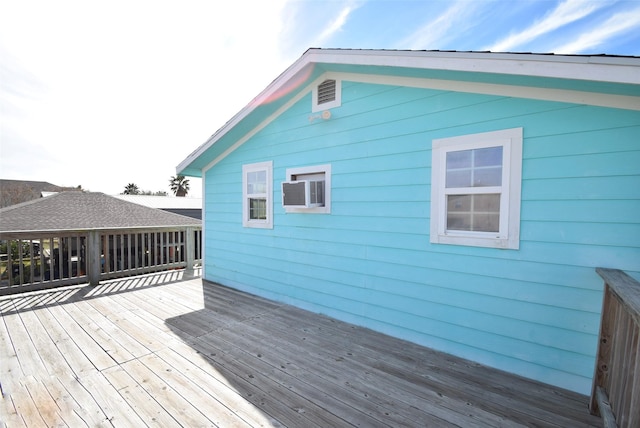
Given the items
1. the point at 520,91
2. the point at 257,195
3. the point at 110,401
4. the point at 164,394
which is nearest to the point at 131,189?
the point at 257,195

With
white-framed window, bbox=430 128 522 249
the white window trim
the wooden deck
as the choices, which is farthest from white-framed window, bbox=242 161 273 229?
white-framed window, bbox=430 128 522 249

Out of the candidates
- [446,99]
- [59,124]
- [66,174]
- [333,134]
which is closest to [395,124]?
[446,99]

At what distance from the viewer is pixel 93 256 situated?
506 cm

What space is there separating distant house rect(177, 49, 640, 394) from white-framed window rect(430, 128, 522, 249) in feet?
0.04

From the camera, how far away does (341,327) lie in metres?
3.48

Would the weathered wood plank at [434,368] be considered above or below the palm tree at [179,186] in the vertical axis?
below

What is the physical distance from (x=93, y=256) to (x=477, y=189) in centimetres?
638

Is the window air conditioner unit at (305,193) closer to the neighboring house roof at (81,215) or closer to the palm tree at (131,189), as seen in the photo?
the neighboring house roof at (81,215)

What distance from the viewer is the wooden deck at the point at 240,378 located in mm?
1897

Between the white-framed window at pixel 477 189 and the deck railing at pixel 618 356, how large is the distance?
0.75 m

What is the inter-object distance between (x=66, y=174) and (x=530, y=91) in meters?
44.6

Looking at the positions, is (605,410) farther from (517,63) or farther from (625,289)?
(517,63)

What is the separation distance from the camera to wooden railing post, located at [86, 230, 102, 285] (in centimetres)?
500

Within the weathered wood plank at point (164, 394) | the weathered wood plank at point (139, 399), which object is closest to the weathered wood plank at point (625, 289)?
the weathered wood plank at point (164, 394)
